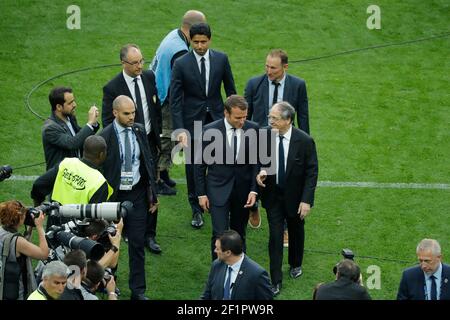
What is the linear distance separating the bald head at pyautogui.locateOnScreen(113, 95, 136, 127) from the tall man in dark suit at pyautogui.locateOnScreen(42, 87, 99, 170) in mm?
357

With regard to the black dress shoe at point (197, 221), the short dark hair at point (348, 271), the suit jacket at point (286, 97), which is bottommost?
the black dress shoe at point (197, 221)

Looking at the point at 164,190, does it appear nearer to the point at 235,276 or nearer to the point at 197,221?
the point at 197,221

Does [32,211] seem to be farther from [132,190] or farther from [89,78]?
[89,78]

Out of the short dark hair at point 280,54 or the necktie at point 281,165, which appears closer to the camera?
the necktie at point 281,165

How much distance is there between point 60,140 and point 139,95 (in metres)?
1.14

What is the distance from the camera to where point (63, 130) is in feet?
34.2

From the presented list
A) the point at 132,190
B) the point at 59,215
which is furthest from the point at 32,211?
the point at 132,190

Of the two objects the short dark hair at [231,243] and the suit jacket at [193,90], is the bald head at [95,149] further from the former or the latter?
the suit jacket at [193,90]

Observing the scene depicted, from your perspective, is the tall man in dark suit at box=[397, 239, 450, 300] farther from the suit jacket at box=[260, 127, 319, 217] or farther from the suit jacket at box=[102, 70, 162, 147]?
the suit jacket at box=[102, 70, 162, 147]

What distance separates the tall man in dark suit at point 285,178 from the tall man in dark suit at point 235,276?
4.60ft

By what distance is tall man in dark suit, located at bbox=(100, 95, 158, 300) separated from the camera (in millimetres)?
10133

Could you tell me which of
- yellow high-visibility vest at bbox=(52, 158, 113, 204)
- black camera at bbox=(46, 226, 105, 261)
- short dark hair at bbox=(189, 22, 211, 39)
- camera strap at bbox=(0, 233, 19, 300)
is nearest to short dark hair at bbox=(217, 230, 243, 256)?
black camera at bbox=(46, 226, 105, 261)

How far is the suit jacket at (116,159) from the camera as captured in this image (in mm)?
10117

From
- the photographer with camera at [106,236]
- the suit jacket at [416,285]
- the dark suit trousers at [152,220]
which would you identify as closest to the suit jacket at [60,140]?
the dark suit trousers at [152,220]
